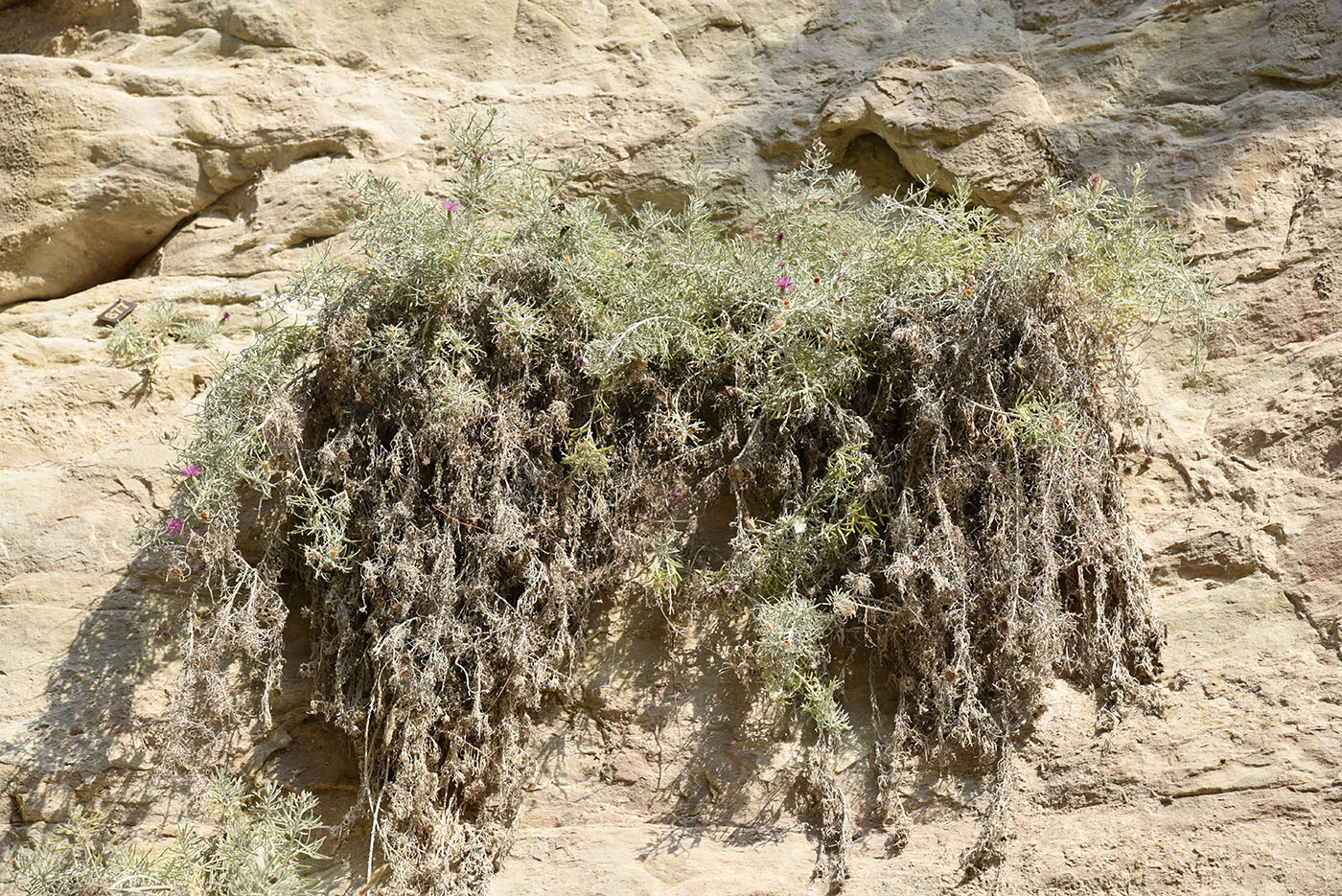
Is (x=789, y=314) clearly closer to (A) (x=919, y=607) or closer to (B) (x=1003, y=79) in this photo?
(A) (x=919, y=607)

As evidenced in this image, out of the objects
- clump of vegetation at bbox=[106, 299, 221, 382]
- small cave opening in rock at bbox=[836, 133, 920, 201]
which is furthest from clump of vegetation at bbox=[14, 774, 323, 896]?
small cave opening in rock at bbox=[836, 133, 920, 201]

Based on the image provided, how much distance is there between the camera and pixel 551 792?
332 centimetres

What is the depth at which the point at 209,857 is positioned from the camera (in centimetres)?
320

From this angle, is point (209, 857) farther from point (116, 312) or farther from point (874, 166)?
point (874, 166)

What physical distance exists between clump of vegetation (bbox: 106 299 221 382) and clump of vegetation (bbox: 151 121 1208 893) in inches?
19.4

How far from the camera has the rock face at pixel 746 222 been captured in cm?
311

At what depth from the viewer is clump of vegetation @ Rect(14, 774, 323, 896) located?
3066 mm

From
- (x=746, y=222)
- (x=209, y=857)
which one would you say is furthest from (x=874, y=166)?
(x=209, y=857)

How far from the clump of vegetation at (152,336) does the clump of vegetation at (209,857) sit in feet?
4.98

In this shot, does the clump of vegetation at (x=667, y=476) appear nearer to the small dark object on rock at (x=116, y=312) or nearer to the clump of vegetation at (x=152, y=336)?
the clump of vegetation at (x=152, y=336)

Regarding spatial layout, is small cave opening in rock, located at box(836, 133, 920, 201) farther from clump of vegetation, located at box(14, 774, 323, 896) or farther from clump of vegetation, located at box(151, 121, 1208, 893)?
clump of vegetation, located at box(14, 774, 323, 896)

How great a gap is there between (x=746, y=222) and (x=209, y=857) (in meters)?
2.69

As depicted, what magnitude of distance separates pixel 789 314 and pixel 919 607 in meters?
0.93

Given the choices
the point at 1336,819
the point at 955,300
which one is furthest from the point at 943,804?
the point at 955,300
